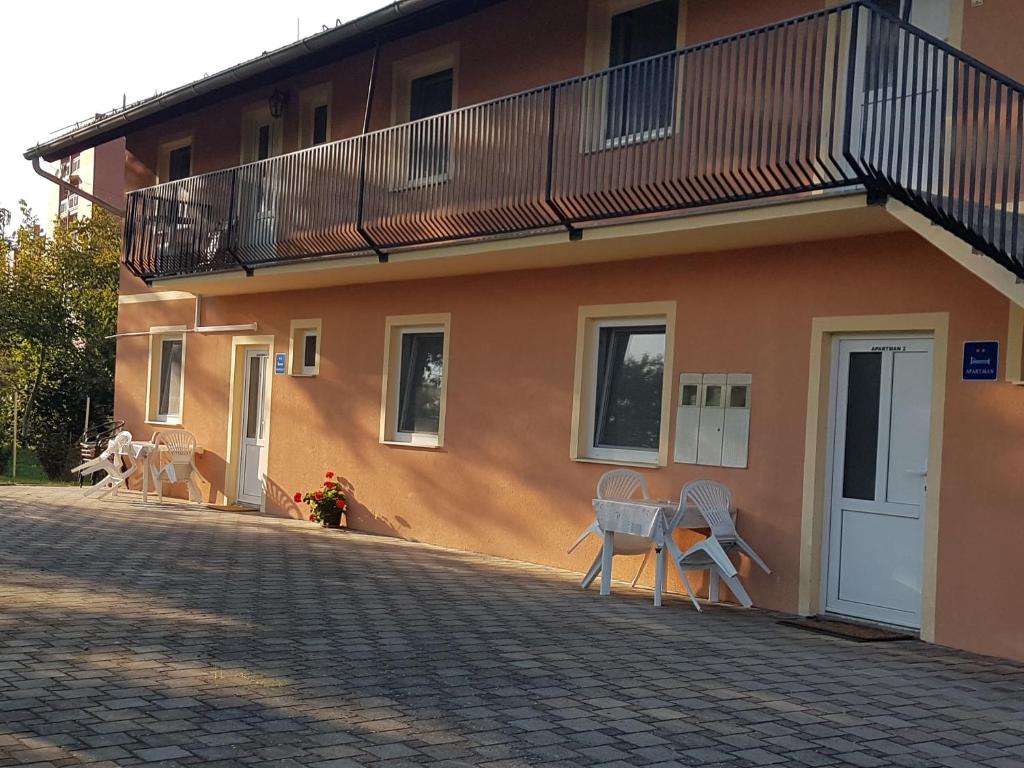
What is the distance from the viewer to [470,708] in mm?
5762

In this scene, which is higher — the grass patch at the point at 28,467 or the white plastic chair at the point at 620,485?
the white plastic chair at the point at 620,485

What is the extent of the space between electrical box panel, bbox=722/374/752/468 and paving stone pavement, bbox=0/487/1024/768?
1.30 metres

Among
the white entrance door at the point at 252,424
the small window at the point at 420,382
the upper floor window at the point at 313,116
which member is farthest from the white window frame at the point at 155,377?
the small window at the point at 420,382

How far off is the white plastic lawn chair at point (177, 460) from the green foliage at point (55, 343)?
10841mm

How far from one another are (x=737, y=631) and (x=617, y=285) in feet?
12.6

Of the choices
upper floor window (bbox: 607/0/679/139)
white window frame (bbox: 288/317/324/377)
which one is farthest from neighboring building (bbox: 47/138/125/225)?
upper floor window (bbox: 607/0/679/139)

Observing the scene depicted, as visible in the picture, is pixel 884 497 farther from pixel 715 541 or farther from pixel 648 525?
pixel 648 525

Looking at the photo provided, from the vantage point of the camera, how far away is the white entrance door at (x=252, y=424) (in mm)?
16703

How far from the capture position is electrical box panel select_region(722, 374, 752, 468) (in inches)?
384

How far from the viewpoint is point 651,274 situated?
10703mm

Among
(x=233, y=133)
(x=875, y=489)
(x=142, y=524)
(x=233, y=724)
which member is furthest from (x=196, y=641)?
(x=233, y=133)

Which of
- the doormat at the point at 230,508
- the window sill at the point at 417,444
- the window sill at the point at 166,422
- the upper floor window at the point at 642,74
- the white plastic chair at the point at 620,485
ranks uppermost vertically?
the upper floor window at the point at 642,74

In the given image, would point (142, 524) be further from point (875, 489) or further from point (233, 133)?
point (875, 489)

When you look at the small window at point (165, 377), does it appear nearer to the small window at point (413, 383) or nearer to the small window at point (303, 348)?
the small window at point (303, 348)
